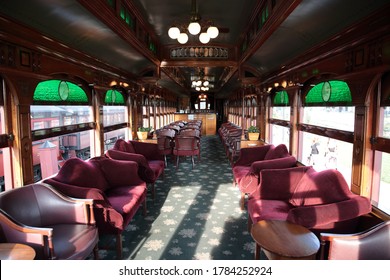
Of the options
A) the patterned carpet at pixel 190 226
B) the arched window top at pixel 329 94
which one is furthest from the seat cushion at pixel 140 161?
the arched window top at pixel 329 94

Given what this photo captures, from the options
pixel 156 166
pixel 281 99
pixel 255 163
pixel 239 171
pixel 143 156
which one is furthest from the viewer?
pixel 281 99

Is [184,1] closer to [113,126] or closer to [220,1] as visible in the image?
[220,1]

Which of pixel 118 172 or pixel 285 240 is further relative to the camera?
pixel 118 172

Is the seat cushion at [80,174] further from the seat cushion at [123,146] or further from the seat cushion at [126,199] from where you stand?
the seat cushion at [123,146]

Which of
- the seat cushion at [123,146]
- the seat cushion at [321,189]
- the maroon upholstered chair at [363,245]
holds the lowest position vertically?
the maroon upholstered chair at [363,245]

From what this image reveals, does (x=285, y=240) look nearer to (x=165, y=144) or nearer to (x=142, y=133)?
(x=142, y=133)

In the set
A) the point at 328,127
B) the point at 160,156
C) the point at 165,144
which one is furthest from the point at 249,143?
the point at 328,127

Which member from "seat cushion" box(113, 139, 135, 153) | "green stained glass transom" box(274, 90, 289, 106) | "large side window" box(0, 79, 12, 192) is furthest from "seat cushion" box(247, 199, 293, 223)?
"seat cushion" box(113, 139, 135, 153)

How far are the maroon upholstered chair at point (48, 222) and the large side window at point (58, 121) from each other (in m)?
0.81

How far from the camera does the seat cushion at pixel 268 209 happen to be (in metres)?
2.94

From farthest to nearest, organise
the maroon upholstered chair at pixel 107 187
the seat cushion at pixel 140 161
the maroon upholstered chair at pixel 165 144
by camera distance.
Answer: the maroon upholstered chair at pixel 165 144 → the seat cushion at pixel 140 161 → the maroon upholstered chair at pixel 107 187

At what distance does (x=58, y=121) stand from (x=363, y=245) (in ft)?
11.9

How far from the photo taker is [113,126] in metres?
5.68

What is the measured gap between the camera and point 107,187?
3.72 meters
